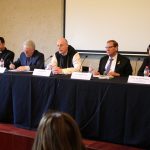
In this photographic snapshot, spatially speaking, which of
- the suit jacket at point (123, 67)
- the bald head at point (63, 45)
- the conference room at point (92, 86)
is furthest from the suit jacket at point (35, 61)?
the suit jacket at point (123, 67)

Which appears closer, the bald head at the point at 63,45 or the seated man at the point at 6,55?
the bald head at the point at 63,45

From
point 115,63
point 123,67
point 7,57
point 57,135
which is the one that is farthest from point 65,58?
point 57,135

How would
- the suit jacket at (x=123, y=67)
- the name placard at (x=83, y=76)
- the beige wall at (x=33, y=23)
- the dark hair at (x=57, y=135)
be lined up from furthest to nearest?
the beige wall at (x=33, y=23) < the suit jacket at (x=123, y=67) < the name placard at (x=83, y=76) < the dark hair at (x=57, y=135)

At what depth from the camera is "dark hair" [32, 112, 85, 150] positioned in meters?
0.88

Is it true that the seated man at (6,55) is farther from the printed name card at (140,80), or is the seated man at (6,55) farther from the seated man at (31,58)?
the printed name card at (140,80)

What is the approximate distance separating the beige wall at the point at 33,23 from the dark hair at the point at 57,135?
4411mm

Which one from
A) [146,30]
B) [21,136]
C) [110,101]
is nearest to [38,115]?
[21,136]

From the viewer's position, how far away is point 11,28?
5.80 meters

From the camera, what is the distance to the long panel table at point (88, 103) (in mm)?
2586

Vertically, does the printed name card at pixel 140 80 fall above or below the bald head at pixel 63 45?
below

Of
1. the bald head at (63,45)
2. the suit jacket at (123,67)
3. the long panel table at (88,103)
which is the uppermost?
the bald head at (63,45)

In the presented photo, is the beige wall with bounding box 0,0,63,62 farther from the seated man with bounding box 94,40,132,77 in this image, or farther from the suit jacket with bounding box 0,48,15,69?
the seated man with bounding box 94,40,132,77

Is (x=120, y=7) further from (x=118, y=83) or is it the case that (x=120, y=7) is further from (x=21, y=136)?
(x=21, y=136)

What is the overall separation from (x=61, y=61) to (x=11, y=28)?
7.16 feet
